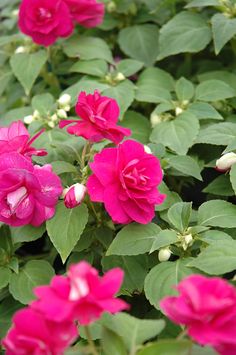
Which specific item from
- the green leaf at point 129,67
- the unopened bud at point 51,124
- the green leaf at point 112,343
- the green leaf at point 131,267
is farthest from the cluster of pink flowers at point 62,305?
the green leaf at point 129,67

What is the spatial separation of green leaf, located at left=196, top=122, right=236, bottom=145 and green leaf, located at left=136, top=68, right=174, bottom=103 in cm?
24

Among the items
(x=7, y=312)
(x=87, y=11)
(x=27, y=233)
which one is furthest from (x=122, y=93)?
(x=7, y=312)

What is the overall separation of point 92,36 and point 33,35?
0.31 m

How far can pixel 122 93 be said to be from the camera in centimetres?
158

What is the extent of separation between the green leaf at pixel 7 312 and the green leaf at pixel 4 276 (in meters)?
0.09

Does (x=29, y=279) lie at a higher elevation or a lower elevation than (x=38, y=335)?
lower

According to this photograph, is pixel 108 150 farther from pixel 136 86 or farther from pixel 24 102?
pixel 24 102

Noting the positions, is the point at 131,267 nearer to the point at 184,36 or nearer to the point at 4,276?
the point at 4,276

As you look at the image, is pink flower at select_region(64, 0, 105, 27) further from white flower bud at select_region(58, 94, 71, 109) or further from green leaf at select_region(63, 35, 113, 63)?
white flower bud at select_region(58, 94, 71, 109)

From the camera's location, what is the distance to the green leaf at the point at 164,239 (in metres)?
1.06

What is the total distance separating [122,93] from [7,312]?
0.63 meters

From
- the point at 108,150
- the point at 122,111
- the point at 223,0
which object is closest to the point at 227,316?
the point at 108,150

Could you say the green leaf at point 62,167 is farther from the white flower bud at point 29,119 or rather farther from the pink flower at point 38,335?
the pink flower at point 38,335

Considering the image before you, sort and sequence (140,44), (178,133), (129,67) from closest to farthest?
(178,133) → (129,67) → (140,44)
